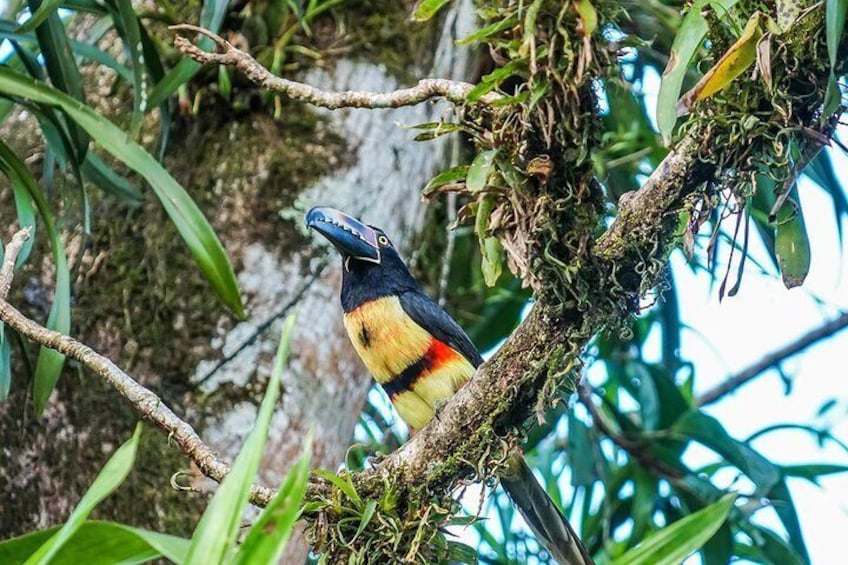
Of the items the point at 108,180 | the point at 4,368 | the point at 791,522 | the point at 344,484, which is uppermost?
the point at 108,180

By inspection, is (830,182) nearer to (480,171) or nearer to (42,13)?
(480,171)

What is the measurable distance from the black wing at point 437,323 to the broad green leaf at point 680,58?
1790 millimetres

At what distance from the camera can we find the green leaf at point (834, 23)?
76.6 inches

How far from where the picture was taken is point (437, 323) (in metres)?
3.77

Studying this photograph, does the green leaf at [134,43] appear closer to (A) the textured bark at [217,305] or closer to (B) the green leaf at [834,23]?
(A) the textured bark at [217,305]

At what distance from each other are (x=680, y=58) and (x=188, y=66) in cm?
153

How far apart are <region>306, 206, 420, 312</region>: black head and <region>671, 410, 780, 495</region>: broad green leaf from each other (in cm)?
114

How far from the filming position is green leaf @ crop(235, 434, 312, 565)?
4.67 ft

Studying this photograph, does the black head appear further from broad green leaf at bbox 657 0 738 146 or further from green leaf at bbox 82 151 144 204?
broad green leaf at bbox 657 0 738 146

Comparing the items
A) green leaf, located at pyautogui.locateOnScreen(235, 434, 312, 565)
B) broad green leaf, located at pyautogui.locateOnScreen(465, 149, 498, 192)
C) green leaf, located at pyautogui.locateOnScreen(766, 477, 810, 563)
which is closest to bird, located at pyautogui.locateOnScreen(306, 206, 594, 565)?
green leaf, located at pyautogui.locateOnScreen(766, 477, 810, 563)

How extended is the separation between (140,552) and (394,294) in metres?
2.15

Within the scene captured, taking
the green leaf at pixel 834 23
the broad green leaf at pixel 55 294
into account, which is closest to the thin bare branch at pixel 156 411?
the broad green leaf at pixel 55 294

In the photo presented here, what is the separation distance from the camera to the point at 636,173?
500cm

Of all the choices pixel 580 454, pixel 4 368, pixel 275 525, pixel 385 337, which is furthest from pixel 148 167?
pixel 580 454
